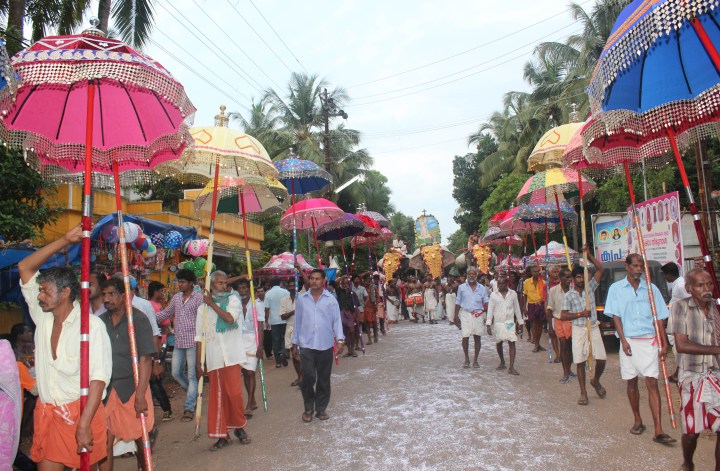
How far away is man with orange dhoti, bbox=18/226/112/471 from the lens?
3586mm

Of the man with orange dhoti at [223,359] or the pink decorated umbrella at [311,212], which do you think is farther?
the pink decorated umbrella at [311,212]

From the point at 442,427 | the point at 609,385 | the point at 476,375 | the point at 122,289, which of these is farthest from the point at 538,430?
the point at 122,289

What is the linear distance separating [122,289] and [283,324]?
26.1 ft

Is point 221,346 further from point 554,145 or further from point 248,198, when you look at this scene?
point 554,145

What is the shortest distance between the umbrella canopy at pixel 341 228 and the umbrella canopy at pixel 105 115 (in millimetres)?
8332

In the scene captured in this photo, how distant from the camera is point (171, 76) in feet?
14.5

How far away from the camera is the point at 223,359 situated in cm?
636

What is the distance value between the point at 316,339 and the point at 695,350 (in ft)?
14.8

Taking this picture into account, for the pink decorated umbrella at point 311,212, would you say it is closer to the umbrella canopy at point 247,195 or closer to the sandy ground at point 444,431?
the umbrella canopy at point 247,195

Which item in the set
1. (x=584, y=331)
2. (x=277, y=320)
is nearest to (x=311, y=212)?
(x=277, y=320)

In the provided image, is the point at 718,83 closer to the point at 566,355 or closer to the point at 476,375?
the point at 566,355

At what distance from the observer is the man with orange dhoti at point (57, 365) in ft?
11.8

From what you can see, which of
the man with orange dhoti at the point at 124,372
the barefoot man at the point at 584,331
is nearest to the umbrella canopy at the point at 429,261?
the barefoot man at the point at 584,331

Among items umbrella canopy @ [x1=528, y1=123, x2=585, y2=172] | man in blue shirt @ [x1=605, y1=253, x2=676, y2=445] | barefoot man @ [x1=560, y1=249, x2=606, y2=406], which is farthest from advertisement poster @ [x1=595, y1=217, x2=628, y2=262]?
man in blue shirt @ [x1=605, y1=253, x2=676, y2=445]
